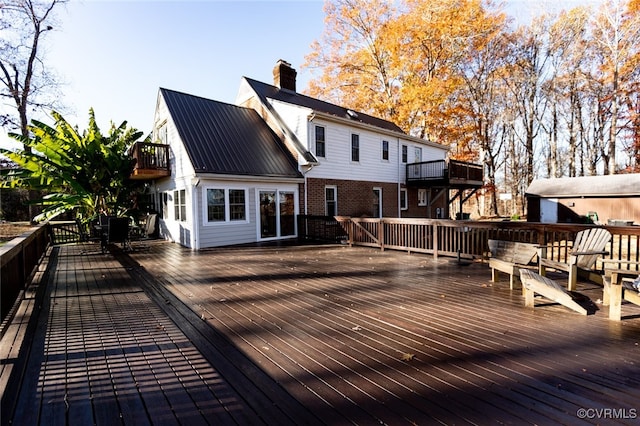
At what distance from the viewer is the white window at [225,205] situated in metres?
10.5

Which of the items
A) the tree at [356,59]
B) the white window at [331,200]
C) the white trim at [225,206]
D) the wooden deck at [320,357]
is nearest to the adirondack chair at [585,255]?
the wooden deck at [320,357]

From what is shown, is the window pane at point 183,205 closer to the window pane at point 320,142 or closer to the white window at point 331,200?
the window pane at point 320,142

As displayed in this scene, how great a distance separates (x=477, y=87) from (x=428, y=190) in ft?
38.5

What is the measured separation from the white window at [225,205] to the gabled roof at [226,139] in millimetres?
733

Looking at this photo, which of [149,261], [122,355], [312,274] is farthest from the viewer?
[149,261]

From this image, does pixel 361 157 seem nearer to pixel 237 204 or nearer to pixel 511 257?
pixel 237 204

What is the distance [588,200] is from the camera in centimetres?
1858

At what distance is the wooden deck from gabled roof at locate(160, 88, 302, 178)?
20.2 feet

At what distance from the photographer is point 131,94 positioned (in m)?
14.0

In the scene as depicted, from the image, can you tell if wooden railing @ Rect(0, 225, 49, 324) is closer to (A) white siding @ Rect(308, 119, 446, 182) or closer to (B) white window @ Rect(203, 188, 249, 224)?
(B) white window @ Rect(203, 188, 249, 224)

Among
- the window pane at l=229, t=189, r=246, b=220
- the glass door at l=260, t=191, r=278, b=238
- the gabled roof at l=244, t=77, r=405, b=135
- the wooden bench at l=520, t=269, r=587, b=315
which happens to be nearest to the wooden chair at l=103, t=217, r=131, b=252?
the window pane at l=229, t=189, r=246, b=220

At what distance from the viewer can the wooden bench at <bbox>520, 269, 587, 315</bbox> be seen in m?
3.77

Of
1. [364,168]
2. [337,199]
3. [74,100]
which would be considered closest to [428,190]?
[364,168]

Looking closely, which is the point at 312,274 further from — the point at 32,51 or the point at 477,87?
the point at 477,87
